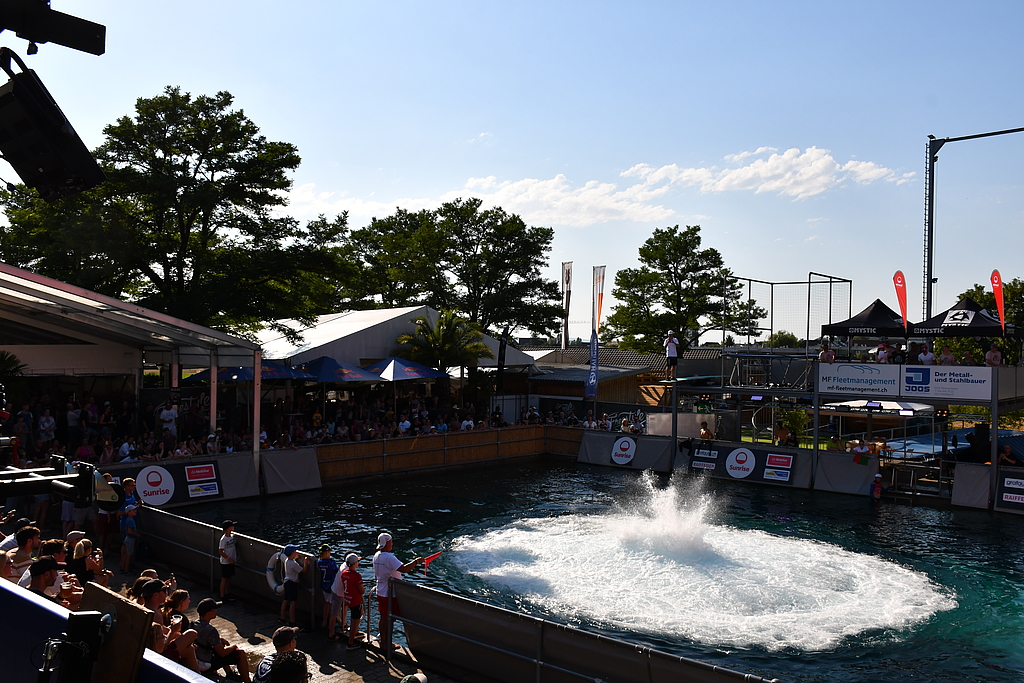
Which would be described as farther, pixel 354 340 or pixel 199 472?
pixel 354 340

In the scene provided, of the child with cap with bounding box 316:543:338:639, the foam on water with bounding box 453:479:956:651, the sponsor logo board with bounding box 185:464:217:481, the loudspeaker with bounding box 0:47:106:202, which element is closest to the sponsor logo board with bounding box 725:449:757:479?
the foam on water with bounding box 453:479:956:651

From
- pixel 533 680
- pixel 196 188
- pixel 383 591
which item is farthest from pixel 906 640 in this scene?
pixel 196 188

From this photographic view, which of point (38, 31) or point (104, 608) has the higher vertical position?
point (38, 31)

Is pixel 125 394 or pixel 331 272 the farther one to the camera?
pixel 331 272

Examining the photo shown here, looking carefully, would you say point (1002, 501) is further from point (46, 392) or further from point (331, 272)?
point (46, 392)

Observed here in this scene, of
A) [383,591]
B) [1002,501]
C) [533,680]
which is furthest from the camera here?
[1002,501]

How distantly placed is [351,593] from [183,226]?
24103 millimetres

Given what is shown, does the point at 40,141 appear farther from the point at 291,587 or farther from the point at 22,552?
the point at 291,587

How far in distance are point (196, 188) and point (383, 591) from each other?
2378cm

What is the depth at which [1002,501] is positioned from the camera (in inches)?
940

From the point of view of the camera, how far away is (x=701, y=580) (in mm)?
15805

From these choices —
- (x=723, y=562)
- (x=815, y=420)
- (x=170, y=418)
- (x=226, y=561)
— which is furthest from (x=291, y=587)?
(x=815, y=420)

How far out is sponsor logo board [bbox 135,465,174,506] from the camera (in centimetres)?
2117

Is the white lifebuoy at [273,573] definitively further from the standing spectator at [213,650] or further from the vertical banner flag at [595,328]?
the vertical banner flag at [595,328]
